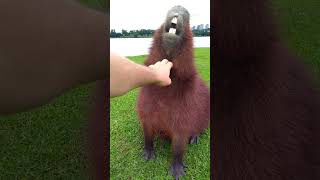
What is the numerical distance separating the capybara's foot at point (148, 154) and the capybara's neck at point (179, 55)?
21 cm

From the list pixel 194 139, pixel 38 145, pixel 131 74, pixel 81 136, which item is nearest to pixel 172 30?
pixel 131 74

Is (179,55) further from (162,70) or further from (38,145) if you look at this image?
(38,145)

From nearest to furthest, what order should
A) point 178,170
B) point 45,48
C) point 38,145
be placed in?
1. point 45,48
2. point 178,170
3. point 38,145

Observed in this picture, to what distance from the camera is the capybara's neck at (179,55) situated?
42.3 inches

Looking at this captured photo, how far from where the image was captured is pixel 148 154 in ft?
3.89

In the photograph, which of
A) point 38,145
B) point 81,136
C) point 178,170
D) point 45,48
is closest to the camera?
point 45,48

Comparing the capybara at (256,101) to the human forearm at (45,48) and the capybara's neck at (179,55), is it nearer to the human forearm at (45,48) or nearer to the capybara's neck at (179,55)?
the capybara's neck at (179,55)

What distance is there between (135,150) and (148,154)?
0.13 ft

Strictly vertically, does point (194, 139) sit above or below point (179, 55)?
below

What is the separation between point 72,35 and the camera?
1016 mm

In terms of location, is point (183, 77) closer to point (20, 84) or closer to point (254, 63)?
point (254, 63)

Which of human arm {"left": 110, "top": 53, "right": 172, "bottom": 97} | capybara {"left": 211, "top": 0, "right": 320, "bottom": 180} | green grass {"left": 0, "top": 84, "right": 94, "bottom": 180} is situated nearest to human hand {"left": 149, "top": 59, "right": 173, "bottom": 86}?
human arm {"left": 110, "top": 53, "right": 172, "bottom": 97}

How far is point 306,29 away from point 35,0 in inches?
91.0

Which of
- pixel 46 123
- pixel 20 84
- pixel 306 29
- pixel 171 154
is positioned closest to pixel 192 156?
pixel 171 154
